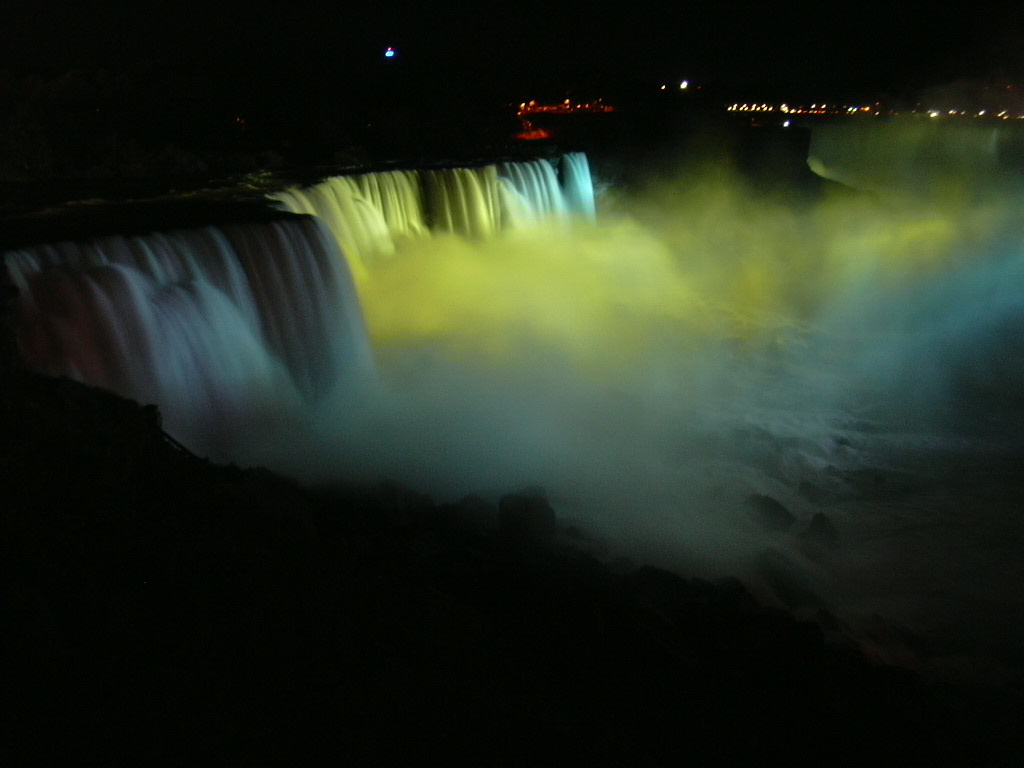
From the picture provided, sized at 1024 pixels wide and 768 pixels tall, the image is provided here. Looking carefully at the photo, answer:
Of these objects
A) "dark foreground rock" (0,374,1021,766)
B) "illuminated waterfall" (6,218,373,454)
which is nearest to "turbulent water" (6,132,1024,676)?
"illuminated waterfall" (6,218,373,454)

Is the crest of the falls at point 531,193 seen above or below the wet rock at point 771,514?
above

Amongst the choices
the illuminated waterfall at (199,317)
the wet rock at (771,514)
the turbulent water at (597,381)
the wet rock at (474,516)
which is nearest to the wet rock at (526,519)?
the wet rock at (474,516)

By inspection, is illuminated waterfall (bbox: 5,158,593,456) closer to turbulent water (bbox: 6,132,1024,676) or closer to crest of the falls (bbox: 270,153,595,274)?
turbulent water (bbox: 6,132,1024,676)

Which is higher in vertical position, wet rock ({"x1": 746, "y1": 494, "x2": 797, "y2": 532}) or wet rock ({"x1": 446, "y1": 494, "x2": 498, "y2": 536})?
wet rock ({"x1": 446, "y1": 494, "x2": 498, "y2": 536})

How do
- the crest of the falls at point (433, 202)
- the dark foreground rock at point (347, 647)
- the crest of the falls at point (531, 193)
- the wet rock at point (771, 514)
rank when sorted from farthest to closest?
the crest of the falls at point (531, 193) < the crest of the falls at point (433, 202) < the wet rock at point (771, 514) < the dark foreground rock at point (347, 647)

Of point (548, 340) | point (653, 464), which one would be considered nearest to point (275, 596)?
point (653, 464)

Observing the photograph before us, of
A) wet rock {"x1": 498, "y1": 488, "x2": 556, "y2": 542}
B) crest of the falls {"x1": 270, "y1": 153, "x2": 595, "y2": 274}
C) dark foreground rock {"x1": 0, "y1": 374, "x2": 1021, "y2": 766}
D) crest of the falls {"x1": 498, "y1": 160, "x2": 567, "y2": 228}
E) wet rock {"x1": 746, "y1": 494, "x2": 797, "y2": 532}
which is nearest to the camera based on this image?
dark foreground rock {"x1": 0, "y1": 374, "x2": 1021, "y2": 766}

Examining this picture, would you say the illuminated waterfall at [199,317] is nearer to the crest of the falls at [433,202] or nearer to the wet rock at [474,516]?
the crest of the falls at [433,202]
